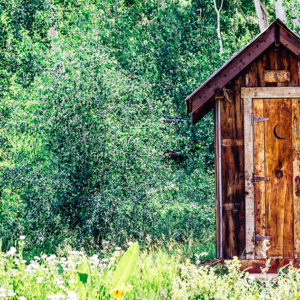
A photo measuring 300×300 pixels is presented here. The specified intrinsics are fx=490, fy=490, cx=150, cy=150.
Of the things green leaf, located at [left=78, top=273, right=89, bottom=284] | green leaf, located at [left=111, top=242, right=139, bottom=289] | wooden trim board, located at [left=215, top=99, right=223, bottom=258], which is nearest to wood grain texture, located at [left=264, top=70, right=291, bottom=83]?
wooden trim board, located at [left=215, top=99, right=223, bottom=258]

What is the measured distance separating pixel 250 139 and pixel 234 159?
37 centimetres

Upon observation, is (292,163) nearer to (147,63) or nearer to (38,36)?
(147,63)

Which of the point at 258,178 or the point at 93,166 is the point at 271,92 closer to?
the point at 258,178

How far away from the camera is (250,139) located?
7168 millimetres

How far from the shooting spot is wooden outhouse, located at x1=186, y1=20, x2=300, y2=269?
7121mm

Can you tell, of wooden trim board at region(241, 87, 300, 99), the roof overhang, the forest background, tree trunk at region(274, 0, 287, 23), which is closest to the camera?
the roof overhang

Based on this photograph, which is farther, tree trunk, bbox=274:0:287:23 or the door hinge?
tree trunk, bbox=274:0:287:23

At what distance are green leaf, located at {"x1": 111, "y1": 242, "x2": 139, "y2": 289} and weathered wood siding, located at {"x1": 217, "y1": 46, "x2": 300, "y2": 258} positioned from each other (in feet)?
8.82

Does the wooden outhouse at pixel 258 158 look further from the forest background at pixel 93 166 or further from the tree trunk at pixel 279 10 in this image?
the tree trunk at pixel 279 10

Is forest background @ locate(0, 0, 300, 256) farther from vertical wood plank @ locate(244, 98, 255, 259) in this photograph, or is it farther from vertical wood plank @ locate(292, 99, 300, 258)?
vertical wood plank @ locate(292, 99, 300, 258)

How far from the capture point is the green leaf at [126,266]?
477 centimetres

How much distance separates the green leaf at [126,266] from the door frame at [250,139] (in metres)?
2.83

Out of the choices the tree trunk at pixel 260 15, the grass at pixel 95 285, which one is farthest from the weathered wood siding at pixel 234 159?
the tree trunk at pixel 260 15

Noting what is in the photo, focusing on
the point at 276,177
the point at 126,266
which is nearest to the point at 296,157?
the point at 276,177
